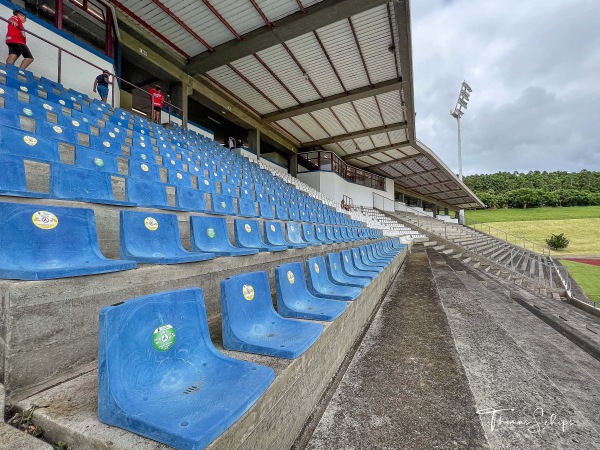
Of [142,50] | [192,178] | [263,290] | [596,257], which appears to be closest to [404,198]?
[596,257]

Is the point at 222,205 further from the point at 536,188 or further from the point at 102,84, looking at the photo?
the point at 536,188

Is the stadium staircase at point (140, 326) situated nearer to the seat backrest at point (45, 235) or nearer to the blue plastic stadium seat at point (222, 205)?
the seat backrest at point (45, 235)

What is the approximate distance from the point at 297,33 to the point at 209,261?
32.4 feet

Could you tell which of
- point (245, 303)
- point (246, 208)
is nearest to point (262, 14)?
point (246, 208)

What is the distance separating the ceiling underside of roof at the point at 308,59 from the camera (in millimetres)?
9141

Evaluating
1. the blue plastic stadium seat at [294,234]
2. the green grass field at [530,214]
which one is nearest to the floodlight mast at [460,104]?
the green grass field at [530,214]

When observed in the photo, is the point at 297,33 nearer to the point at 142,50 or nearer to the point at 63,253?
the point at 142,50

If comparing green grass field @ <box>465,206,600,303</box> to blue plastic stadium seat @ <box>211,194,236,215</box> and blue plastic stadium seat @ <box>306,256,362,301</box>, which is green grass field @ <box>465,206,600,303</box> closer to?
blue plastic stadium seat @ <box>306,256,362,301</box>

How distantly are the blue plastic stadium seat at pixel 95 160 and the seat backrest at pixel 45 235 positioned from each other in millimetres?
1839

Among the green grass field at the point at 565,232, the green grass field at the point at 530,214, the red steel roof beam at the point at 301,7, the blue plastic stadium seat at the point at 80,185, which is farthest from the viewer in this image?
the green grass field at the point at 530,214

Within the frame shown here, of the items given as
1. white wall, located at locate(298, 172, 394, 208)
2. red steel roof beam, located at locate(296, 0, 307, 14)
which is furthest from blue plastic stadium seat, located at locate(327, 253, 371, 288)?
white wall, located at locate(298, 172, 394, 208)

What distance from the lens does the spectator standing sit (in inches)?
317

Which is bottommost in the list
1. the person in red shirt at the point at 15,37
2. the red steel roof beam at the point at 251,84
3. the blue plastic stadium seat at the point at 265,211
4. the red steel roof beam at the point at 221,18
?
the blue plastic stadium seat at the point at 265,211

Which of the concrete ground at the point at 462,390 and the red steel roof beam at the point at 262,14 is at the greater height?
the red steel roof beam at the point at 262,14
